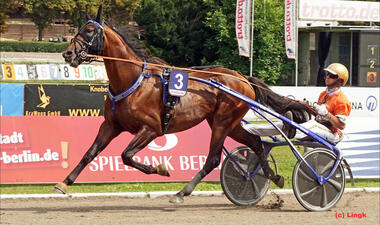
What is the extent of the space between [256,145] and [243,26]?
20592mm

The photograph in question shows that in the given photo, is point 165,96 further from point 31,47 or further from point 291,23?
point 31,47

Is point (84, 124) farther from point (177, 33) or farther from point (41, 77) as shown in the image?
point (177, 33)

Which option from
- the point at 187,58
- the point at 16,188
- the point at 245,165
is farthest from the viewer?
the point at 187,58

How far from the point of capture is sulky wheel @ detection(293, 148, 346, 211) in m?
7.77

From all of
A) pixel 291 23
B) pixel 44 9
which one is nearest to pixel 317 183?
pixel 291 23

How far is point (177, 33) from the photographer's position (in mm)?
35000

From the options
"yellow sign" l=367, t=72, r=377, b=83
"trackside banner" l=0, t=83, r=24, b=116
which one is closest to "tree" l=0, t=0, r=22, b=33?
"yellow sign" l=367, t=72, r=377, b=83

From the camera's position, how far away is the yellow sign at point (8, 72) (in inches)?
1097

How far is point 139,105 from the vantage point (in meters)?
7.08

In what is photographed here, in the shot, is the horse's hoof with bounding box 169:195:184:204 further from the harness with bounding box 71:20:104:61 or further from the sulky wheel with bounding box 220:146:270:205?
the harness with bounding box 71:20:104:61

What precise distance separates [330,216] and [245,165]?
1.29m

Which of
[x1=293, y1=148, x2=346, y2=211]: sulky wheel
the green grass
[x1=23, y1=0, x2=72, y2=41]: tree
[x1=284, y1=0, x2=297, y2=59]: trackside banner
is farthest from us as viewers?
[x1=23, y1=0, x2=72, y2=41]: tree

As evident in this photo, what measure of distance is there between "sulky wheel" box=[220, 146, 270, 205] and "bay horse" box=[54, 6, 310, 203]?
0.53 meters

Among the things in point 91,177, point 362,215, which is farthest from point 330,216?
point 91,177
